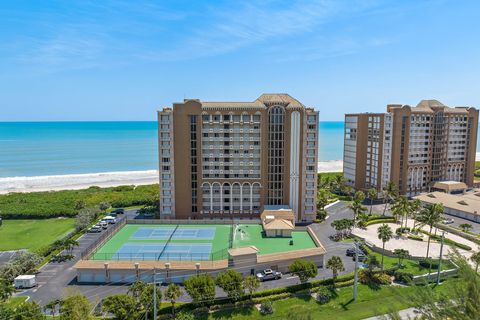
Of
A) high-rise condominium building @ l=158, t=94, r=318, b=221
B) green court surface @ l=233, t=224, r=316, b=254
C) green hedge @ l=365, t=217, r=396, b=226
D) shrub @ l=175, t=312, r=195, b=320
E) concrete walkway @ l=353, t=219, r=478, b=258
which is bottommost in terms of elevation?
concrete walkway @ l=353, t=219, r=478, b=258

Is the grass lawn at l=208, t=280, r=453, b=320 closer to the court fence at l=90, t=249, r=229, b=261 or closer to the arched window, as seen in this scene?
the court fence at l=90, t=249, r=229, b=261

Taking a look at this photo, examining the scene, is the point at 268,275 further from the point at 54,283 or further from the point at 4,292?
the point at 4,292

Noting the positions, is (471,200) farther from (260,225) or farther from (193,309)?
(193,309)

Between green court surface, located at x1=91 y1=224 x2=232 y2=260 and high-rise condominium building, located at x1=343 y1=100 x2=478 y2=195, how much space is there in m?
52.3

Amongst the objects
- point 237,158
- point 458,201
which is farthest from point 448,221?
point 237,158

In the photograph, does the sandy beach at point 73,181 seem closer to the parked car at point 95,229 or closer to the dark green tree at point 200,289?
the parked car at point 95,229

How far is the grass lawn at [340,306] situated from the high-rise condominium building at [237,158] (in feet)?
102

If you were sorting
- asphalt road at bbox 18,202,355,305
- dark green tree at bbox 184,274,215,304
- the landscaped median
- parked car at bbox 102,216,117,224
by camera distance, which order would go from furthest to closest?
parked car at bbox 102,216,117,224 < asphalt road at bbox 18,202,355,305 < the landscaped median < dark green tree at bbox 184,274,215,304

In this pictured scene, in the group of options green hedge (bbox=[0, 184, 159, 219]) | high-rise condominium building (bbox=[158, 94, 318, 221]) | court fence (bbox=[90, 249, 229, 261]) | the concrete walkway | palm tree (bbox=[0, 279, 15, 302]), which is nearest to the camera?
palm tree (bbox=[0, 279, 15, 302])

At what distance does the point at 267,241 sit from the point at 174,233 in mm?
17261

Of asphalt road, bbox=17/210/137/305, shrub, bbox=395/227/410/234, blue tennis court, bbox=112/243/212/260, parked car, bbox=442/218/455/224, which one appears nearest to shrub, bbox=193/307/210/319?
blue tennis court, bbox=112/243/212/260

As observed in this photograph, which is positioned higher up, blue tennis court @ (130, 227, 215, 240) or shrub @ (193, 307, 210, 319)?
blue tennis court @ (130, 227, 215, 240)

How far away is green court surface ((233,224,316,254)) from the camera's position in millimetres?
55756

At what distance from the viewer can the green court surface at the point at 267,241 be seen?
55.8 m
